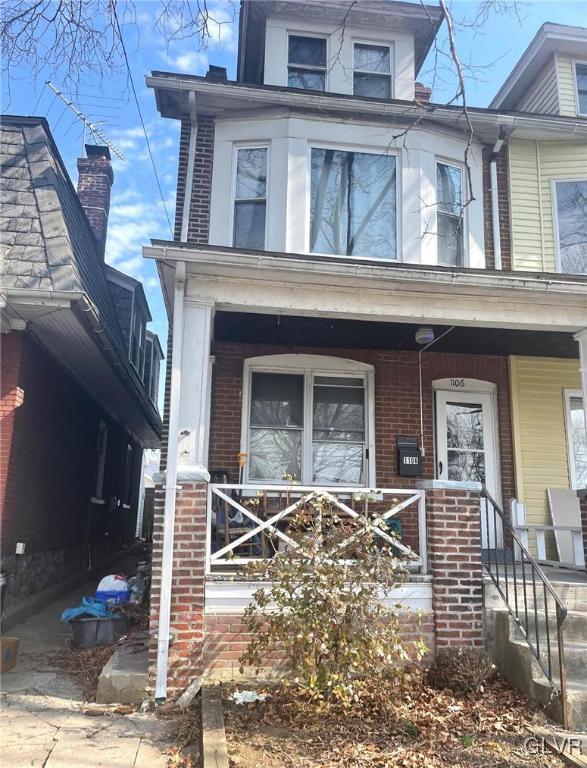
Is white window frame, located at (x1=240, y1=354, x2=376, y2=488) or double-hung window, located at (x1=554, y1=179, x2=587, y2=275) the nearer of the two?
white window frame, located at (x1=240, y1=354, x2=376, y2=488)

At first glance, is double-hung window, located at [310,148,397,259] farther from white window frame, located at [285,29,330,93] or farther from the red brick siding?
the red brick siding

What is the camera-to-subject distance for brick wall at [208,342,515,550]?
7656 mm

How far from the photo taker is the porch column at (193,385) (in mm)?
5371

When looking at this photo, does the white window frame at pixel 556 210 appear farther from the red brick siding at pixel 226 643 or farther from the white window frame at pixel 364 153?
the red brick siding at pixel 226 643

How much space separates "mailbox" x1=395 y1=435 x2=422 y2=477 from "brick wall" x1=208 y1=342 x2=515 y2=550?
0.08 meters

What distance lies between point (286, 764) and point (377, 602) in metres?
1.27

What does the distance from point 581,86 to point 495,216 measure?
10.6ft

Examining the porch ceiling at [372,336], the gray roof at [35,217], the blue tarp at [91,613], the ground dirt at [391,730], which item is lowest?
the ground dirt at [391,730]

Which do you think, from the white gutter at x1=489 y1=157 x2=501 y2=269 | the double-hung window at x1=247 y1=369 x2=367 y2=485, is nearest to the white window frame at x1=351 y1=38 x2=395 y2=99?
the white gutter at x1=489 y1=157 x2=501 y2=269

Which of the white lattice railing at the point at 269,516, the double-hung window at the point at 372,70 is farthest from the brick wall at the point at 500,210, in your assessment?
the white lattice railing at the point at 269,516

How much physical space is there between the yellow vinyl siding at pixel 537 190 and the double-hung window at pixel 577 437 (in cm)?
181

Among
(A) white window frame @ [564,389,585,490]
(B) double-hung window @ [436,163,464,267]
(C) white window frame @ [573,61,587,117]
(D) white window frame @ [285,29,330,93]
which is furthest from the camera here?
(C) white window frame @ [573,61,587,117]

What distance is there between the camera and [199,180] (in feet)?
25.9

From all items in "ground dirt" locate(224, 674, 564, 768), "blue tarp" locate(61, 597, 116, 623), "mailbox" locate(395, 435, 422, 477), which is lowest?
"ground dirt" locate(224, 674, 564, 768)
